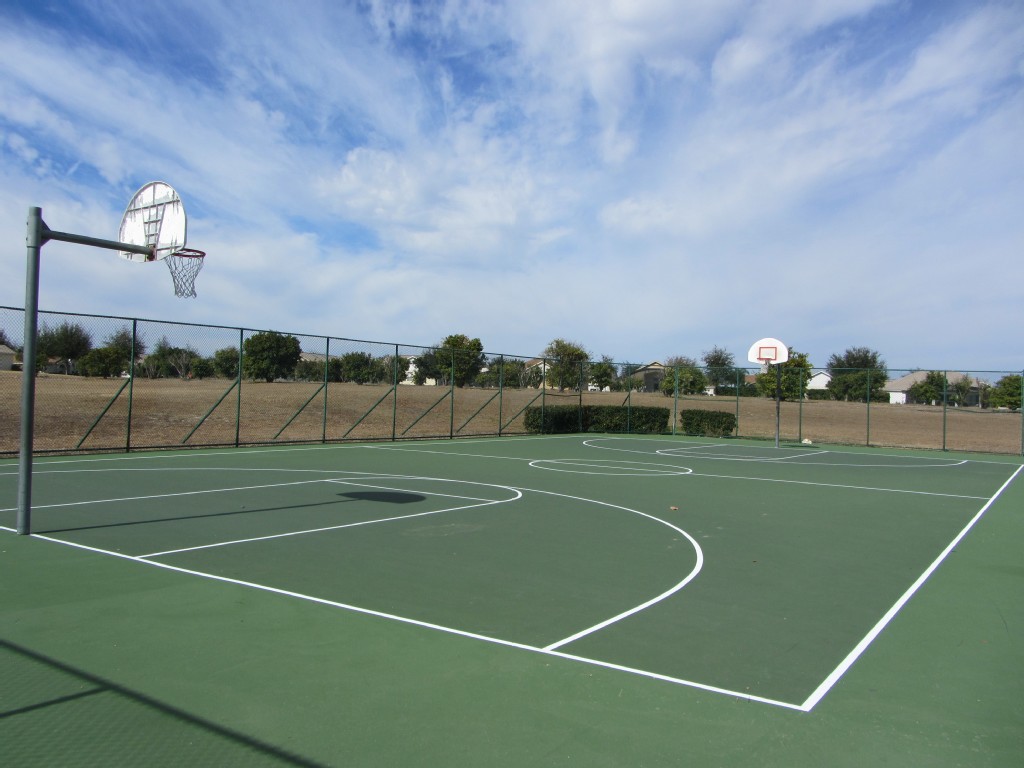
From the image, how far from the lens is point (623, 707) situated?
3.88 metres

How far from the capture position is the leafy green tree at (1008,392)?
26.1m

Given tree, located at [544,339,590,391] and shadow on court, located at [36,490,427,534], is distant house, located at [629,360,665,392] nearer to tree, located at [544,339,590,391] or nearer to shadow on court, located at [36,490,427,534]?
tree, located at [544,339,590,391]

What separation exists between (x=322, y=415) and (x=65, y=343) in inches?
349

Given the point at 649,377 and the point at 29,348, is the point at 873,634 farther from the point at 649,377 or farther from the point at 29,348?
the point at 649,377

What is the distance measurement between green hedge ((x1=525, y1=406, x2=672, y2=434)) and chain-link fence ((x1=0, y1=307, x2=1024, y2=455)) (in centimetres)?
26

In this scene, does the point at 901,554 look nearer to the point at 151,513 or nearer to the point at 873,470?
the point at 151,513

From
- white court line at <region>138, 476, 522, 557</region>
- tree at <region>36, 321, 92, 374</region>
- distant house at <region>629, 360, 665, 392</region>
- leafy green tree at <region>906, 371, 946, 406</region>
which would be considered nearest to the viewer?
white court line at <region>138, 476, 522, 557</region>

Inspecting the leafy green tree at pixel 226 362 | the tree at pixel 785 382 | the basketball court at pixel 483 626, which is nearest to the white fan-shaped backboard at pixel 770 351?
the tree at pixel 785 382

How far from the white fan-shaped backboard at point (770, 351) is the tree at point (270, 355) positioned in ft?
50.8

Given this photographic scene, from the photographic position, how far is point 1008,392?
26.3 m

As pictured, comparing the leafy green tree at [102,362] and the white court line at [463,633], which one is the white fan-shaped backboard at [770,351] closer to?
the leafy green tree at [102,362]

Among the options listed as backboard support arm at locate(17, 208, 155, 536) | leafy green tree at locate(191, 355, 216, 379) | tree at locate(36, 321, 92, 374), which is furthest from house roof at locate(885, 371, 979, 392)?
backboard support arm at locate(17, 208, 155, 536)

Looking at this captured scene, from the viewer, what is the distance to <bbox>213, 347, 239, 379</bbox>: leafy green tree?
18984 millimetres

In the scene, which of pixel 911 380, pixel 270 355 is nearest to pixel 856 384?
pixel 911 380
